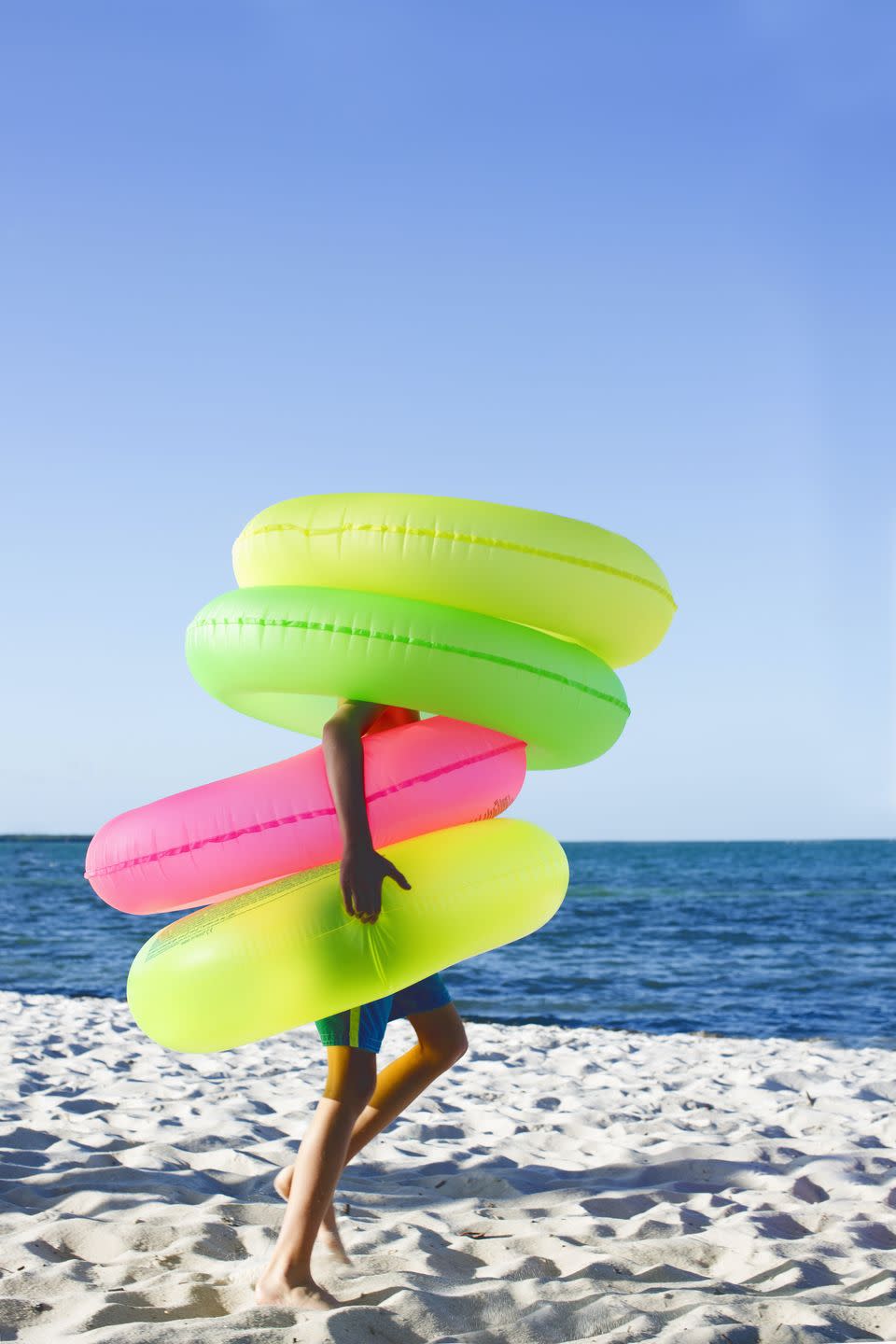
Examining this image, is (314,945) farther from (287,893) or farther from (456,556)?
(456,556)

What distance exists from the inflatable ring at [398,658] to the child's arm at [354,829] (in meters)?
0.16

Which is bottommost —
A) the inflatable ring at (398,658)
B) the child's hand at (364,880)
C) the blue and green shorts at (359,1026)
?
the blue and green shorts at (359,1026)

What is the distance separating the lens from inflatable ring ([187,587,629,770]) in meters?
3.04

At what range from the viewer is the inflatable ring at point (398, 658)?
3041mm

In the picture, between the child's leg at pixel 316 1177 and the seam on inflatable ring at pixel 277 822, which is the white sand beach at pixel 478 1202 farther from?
the seam on inflatable ring at pixel 277 822

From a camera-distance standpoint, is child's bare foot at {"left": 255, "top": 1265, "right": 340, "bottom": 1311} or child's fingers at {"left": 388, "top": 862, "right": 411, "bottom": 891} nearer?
child's bare foot at {"left": 255, "top": 1265, "right": 340, "bottom": 1311}

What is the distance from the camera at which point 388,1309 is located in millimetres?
2760

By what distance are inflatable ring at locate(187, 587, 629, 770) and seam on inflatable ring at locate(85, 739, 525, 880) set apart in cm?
15

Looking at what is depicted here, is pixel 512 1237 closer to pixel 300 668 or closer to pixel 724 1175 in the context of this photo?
pixel 724 1175

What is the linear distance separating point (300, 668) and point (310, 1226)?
1.40 meters

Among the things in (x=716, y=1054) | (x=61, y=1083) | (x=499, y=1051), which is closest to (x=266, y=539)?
(x=61, y=1083)

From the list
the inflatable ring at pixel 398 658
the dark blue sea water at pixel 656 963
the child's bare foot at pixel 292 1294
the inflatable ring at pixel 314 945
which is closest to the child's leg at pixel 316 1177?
the child's bare foot at pixel 292 1294

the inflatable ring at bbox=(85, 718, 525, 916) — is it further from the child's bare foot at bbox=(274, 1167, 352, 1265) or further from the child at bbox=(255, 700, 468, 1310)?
the child's bare foot at bbox=(274, 1167, 352, 1265)

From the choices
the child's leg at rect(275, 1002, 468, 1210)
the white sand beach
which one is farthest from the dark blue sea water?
the child's leg at rect(275, 1002, 468, 1210)
